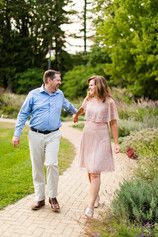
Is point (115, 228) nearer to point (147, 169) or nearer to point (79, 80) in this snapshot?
point (147, 169)

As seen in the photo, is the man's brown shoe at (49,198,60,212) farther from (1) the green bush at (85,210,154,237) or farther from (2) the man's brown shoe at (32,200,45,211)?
(1) the green bush at (85,210,154,237)

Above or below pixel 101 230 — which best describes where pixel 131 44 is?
above

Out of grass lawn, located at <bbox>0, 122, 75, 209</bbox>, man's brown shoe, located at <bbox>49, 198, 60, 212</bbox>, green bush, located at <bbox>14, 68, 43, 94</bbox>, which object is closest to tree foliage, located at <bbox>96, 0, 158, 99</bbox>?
grass lawn, located at <bbox>0, 122, 75, 209</bbox>

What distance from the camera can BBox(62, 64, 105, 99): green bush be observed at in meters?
33.2

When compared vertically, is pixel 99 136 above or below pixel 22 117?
below

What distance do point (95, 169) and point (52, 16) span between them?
125 feet

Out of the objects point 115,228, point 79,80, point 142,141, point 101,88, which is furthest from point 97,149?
point 79,80

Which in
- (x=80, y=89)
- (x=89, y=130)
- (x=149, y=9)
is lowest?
(x=80, y=89)

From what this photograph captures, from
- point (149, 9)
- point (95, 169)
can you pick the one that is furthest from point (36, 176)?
point (149, 9)

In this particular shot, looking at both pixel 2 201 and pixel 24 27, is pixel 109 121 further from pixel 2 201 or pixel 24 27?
pixel 24 27

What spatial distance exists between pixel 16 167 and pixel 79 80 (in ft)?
78.0

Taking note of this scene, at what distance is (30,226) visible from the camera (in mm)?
6242

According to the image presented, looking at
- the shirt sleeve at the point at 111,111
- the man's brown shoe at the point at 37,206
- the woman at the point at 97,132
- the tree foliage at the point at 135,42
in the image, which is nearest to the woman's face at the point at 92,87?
the woman at the point at 97,132

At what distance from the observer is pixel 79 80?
3388 cm
